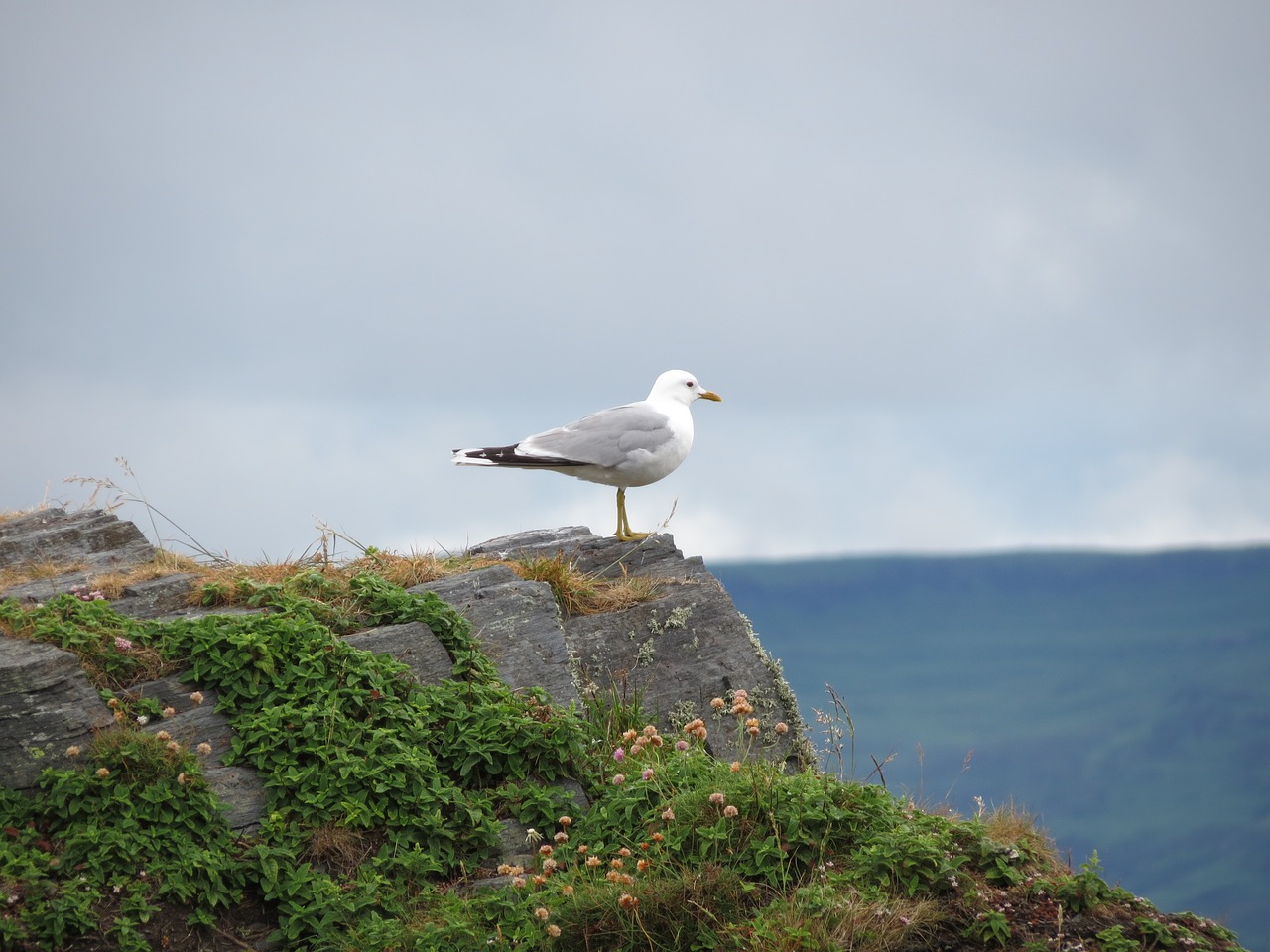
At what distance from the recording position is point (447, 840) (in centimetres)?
742

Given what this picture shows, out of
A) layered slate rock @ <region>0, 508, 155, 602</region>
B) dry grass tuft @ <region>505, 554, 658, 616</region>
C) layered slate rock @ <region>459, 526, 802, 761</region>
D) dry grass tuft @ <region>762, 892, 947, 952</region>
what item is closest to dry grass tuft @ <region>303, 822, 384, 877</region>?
dry grass tuft @ <region>762, 892, 947, 952</region>

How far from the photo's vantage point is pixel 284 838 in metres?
7.22

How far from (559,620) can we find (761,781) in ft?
12.0

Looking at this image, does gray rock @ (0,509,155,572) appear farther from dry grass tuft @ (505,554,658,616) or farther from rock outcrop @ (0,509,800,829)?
dry grass tuft @ (505,554,658,616)

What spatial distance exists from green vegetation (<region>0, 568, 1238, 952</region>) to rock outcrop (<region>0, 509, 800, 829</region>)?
0.20m

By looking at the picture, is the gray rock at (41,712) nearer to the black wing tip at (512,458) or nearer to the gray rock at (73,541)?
the gray rock at (73,541)

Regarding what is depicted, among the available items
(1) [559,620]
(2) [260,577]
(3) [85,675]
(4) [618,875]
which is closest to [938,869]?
(4) [618,875]

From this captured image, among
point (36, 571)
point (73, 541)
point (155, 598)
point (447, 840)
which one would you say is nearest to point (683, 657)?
point (447, 840)

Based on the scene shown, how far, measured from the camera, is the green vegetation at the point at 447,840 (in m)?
6.25

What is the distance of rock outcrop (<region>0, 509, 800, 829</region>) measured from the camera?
7.40 metres

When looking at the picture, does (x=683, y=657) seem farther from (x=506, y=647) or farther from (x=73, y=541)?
(x=73, y=541)

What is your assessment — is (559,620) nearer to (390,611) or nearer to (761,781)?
(390,611)

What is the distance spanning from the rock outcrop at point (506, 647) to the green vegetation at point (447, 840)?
0.65 ft

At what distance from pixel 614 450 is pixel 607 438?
151 millimetres
